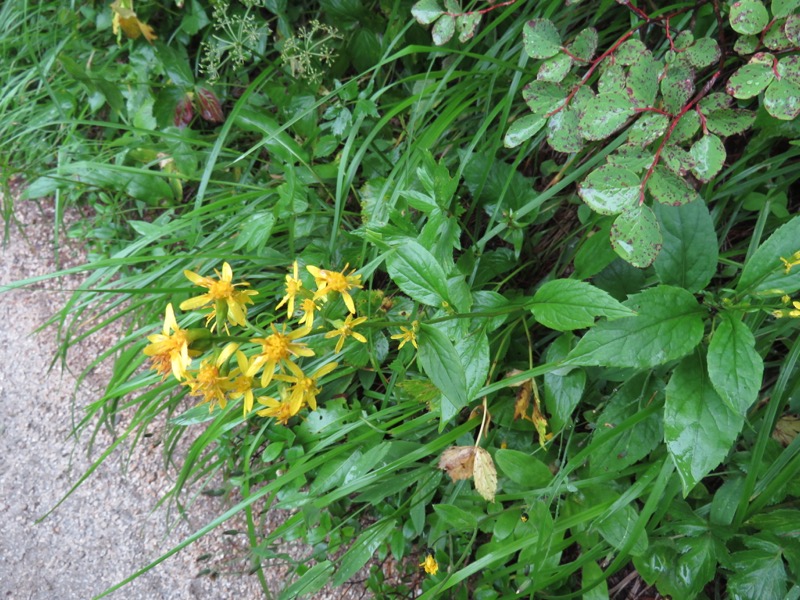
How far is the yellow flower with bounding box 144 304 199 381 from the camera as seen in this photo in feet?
2.62

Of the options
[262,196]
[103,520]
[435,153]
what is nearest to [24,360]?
[103,520]

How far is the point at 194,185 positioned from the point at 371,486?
3.28ft

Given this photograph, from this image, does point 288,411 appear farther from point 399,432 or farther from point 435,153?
point 435,153

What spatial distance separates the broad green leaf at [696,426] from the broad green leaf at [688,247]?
15 cm

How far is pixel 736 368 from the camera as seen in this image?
2.72 ft

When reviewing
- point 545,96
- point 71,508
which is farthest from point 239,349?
point 71,508

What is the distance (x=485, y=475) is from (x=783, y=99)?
74 cm

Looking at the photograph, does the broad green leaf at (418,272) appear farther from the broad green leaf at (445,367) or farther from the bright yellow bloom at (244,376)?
the bright yellow bloom at (244,376)

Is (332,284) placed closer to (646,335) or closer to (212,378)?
(212,378)

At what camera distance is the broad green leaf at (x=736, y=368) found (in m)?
0.82

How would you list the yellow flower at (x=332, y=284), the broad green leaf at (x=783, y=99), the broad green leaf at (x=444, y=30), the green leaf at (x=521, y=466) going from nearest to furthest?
the broad green leaf at (x=783, y=99) → the yellow flower at (x=332, y=284) → the broad green leaf at (x=444, y=30) → the green leaf at (x=521, y=466)

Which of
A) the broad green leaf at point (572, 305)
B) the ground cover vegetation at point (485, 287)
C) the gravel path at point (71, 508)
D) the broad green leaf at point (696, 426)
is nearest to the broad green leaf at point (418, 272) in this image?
the ground cover vegetation at point (485, 287)

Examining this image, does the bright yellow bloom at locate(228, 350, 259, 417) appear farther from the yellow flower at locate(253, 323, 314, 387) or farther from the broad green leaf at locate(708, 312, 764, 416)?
the broad green leaf at locate(708, 312, 764, 416)

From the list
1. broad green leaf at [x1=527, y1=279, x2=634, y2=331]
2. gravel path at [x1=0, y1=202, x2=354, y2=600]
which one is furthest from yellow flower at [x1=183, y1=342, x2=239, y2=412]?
gravel path at [x1=0, y1=202, x2=354, y2=600]
